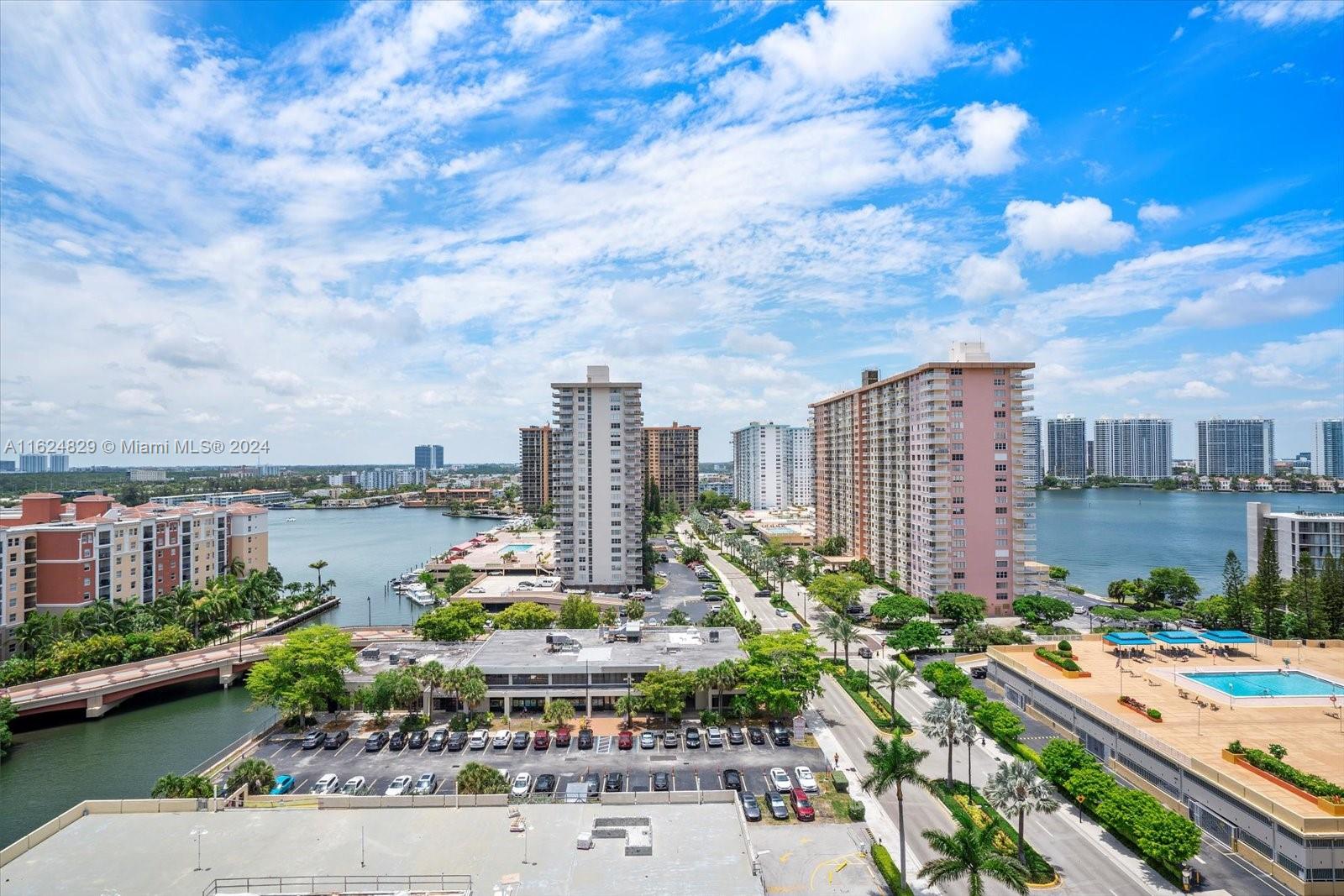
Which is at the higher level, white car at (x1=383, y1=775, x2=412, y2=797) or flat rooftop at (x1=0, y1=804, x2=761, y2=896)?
flat rooftop at (x1=0, y1=804, x2=761, y2=896)

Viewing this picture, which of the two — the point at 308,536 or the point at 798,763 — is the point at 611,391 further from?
the point at 308,536

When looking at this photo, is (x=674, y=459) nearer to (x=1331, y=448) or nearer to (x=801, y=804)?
(x=801, y=804)

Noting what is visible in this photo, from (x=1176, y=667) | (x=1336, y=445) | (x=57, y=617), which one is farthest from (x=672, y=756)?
(x=1336, y=445)

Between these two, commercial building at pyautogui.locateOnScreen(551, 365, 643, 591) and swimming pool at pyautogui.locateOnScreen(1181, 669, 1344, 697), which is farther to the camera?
commercial building at pyautogui.locateOnScreen(551, 365, 643, 591)

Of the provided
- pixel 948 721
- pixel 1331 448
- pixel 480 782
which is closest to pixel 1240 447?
pixel 1331 448

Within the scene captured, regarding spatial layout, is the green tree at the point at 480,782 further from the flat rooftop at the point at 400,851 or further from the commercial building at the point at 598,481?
the commercial building at the point at 598,481

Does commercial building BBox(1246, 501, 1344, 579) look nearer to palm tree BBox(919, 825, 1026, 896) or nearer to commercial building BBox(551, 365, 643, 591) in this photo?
commercial building BBox(551, 365, 643, 591)

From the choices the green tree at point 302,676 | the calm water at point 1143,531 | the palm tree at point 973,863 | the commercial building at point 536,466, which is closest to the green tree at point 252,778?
the green tree at point 302,676

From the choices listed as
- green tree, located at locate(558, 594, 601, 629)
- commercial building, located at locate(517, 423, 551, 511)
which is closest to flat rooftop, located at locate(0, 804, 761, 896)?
green tree, located at locate(558, 594, 601, 629)
